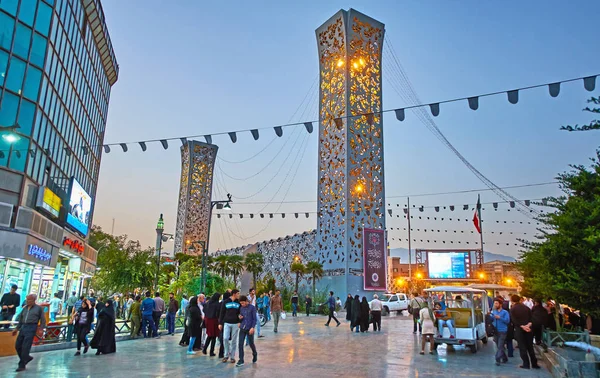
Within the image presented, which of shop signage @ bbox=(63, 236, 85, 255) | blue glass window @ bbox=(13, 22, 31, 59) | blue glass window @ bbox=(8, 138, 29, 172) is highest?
blue glass window @ bbox=(13, 22, 31, 59)

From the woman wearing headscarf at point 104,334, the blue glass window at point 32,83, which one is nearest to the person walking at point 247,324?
the woman wearing headscarf at point 104,334

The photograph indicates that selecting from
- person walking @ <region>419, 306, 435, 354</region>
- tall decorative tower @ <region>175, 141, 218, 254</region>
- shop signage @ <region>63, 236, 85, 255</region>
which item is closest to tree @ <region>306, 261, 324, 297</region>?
shop signage @ <region>63, 236, 85, 255</region>

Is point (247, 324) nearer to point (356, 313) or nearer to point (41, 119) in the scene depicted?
point (356, 313)

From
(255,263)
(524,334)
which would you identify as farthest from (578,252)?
(255,263)

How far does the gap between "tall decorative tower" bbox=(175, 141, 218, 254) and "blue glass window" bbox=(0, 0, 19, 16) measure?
33.9 meters

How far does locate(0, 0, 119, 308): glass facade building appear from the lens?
1861 cm

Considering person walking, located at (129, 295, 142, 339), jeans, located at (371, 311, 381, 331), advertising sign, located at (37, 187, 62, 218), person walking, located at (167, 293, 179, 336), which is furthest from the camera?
advertising sign, located at (37, 187, 62, 218)

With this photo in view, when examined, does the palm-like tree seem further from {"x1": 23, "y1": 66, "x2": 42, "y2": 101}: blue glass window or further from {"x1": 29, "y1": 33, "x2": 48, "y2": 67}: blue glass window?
{"x1": 29, "y1": 33, "x2": 48, "y2": 67}: blue glass window

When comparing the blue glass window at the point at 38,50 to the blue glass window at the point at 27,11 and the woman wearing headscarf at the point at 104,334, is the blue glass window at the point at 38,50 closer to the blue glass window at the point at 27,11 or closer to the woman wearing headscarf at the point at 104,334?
the blue glass window at the point at 27,11

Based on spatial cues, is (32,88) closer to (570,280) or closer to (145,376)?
(145,376)

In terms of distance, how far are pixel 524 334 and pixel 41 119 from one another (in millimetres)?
21674

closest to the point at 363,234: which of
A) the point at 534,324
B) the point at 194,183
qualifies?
the point at 534,324

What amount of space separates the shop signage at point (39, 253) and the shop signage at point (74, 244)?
3.64 m

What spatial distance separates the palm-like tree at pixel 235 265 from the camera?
46688 millimetres
